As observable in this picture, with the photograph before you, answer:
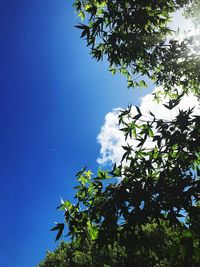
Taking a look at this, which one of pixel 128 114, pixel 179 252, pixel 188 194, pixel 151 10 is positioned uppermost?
pixel 151 10

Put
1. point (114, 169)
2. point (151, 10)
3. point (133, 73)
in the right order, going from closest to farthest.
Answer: point (114, 169) < point (151, 10) < point (133, 73)

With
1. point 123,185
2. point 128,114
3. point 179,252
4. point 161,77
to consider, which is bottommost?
point 179,252

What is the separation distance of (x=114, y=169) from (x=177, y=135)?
49.1 inches

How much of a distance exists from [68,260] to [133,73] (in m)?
22.8

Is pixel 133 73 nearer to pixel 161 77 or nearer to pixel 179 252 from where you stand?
pixel 161 77

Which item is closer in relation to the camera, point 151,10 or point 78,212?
point 78,212

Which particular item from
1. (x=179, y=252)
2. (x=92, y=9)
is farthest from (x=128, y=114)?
(x=92, y=9)

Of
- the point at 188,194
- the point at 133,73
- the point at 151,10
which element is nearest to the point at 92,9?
the point at 151,10

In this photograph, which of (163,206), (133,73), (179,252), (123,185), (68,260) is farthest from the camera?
Result: (68,260)

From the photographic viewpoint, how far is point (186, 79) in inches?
442

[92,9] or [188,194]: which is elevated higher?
[92,9]

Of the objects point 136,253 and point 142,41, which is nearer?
point 142,41

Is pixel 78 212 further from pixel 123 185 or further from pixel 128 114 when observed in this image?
pixel 128 114

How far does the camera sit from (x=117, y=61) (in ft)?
28.8
